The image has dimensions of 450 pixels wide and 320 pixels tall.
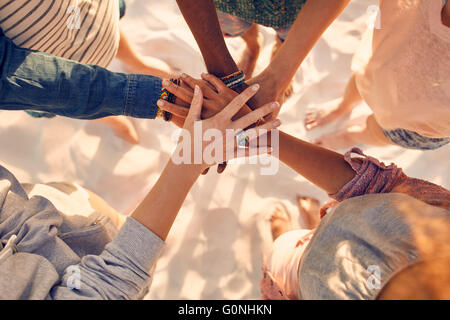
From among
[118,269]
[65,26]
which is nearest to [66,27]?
[65,26]

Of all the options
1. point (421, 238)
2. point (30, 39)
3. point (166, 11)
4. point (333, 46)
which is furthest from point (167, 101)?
point (333, 46)

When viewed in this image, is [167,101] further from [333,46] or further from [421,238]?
[333,46]

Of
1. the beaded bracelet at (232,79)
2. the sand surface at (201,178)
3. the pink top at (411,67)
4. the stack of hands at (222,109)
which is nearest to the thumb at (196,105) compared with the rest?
the stack of hands at (222,109)

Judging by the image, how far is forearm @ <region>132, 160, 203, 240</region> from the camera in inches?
27.1

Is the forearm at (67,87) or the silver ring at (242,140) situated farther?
the silver ring at (242,140)

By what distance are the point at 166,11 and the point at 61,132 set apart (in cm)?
89

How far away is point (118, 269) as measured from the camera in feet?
2.07

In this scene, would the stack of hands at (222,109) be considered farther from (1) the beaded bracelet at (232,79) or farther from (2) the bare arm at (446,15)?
(2) the bare arm at (446,15)

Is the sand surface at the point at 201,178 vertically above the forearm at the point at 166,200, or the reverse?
the forearm at the point at 166,200

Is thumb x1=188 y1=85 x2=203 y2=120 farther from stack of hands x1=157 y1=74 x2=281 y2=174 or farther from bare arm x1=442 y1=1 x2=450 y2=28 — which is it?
bare arm x1=442 y1=1 x2=450 y2=28

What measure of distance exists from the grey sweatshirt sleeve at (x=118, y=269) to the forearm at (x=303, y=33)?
654 mm

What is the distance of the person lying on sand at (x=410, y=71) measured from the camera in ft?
2.03

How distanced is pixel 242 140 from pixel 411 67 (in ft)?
1.50
